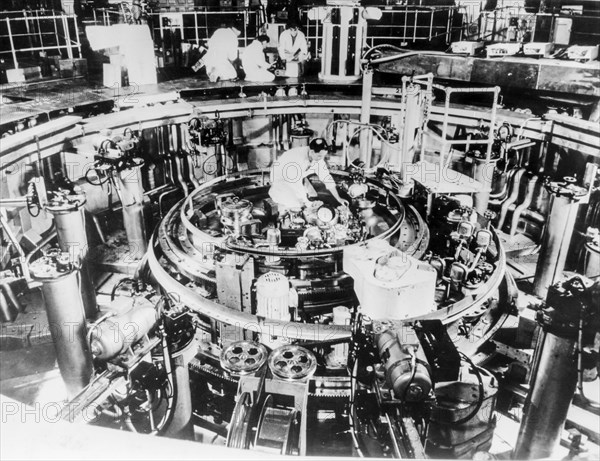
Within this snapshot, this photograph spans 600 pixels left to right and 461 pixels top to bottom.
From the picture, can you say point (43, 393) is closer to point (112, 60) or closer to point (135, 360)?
point (135, 360)

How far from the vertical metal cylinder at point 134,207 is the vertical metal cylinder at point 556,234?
23.9ft

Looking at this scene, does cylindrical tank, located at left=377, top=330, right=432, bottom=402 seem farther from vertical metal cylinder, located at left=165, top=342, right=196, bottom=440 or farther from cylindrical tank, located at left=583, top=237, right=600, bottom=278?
cylindrical tank, located at left=583, top=237, right=600, bottom=278

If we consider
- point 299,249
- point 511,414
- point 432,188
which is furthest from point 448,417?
point 432,188

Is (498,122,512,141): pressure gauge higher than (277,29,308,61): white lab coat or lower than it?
lower

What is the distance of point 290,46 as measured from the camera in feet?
42.6

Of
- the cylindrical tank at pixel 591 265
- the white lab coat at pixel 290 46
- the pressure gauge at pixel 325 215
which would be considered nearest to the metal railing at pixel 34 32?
the white lab coat at pixel 290 46

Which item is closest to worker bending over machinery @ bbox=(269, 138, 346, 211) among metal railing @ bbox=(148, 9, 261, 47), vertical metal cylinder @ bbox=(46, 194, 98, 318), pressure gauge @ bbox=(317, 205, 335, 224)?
pressure gauge @ bbox=(317, 205, 335, 224)

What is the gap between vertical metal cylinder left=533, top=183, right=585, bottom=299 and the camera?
777cm

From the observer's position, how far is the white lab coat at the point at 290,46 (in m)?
12.9

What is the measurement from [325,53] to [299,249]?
7.22 m

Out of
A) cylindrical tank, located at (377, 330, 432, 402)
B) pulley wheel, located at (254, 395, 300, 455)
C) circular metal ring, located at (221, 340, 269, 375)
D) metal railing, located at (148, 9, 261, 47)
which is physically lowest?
circular metal ring, located at (221, 340, 269, 375)

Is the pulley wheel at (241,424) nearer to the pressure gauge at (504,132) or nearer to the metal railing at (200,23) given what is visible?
the pressure gauge at (504,132)

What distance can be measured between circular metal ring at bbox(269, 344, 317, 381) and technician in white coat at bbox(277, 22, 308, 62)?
991cm

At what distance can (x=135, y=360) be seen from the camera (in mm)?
5273
